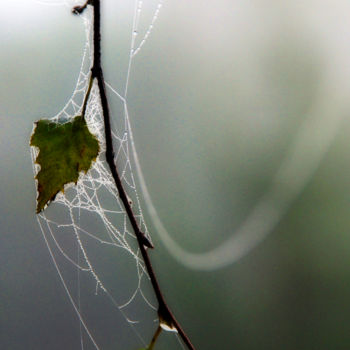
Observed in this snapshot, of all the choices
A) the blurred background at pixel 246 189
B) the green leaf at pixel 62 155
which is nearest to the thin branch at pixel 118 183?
the green leaf at pixel 62 155

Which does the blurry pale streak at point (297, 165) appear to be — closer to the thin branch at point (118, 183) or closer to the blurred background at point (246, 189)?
the blurred background at point (246, 189)

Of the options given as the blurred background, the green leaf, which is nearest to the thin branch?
the green leaf

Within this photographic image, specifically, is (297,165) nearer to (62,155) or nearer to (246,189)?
(246,189)

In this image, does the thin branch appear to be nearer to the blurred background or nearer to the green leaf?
the green leaf

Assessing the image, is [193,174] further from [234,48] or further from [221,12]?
[221,12]

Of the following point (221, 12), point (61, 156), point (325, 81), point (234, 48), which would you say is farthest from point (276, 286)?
point (61, 156)
